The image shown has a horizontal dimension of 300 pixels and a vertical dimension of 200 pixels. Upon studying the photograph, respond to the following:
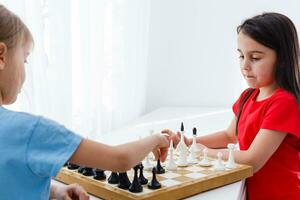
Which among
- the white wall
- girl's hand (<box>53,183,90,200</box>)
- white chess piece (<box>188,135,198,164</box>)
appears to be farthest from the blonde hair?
the white wall

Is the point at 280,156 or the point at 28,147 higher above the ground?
the point at 28,147

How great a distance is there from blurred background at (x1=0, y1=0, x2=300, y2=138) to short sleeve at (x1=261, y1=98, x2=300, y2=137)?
0.78 m

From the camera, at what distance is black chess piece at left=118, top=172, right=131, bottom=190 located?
2.96 ft

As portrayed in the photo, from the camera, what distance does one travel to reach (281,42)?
1.27 meters

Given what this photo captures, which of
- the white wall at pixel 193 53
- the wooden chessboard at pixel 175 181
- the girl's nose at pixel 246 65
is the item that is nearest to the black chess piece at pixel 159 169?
the wooden chessboard at pixel 175 181

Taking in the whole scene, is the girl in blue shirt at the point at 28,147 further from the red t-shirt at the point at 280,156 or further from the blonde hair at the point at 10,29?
the red t-shirt at the point at 280,156

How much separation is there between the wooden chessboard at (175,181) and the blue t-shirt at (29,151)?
21cm

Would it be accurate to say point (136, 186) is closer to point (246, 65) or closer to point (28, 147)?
point (28, 147)

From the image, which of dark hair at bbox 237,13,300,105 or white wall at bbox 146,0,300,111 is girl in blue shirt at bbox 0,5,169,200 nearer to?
dark hair at bbox 237,13,300,105

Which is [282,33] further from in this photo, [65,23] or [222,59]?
[222,59]

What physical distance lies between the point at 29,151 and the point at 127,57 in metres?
1.52

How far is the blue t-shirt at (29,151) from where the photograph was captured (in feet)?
2.29

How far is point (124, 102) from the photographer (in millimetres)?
2180

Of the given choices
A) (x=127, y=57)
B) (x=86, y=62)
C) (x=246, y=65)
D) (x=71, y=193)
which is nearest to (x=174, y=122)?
(x=127, y=57)
